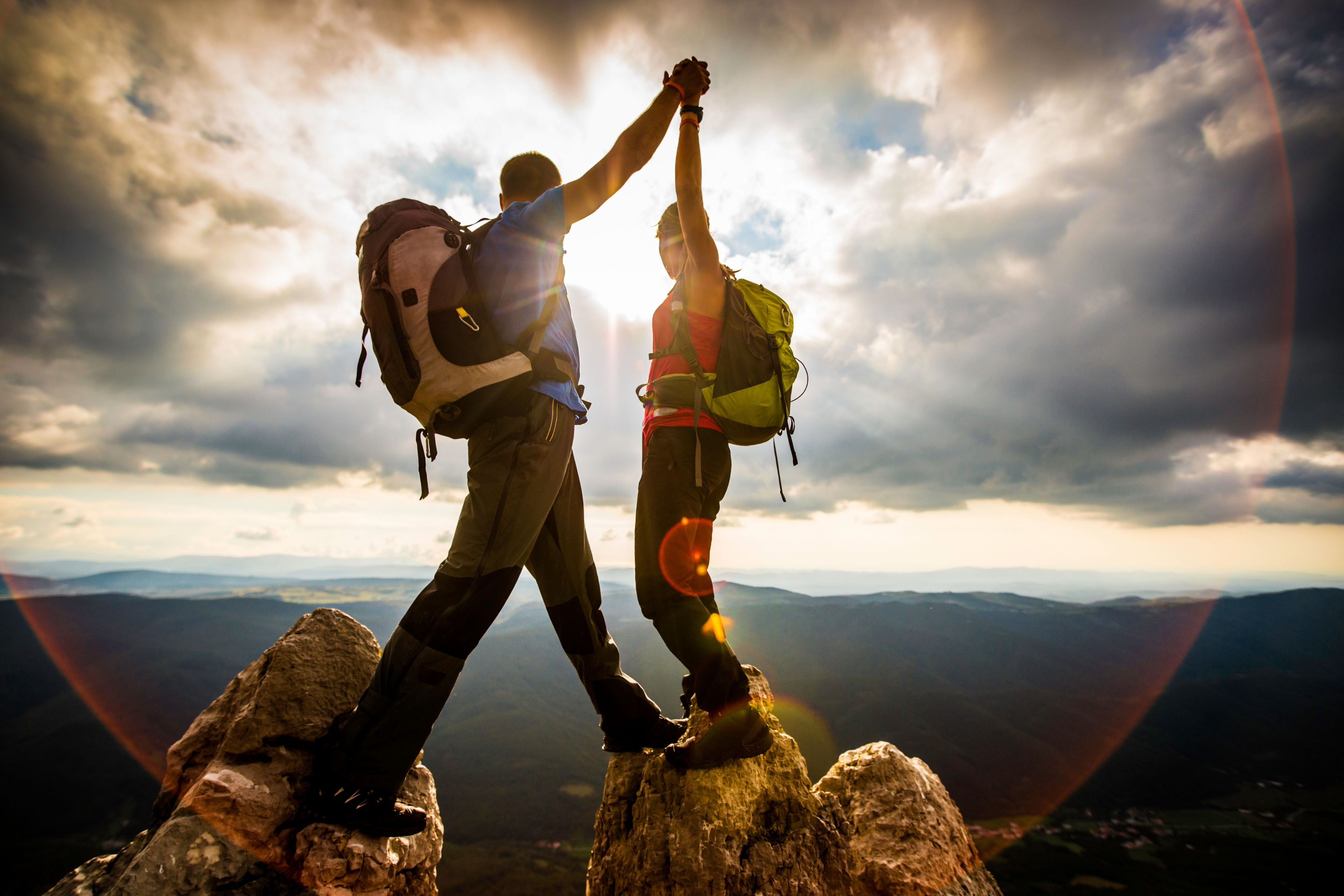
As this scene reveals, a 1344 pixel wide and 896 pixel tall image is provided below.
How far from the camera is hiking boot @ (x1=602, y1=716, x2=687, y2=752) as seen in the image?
11.1ft

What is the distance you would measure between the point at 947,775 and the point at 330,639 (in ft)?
488

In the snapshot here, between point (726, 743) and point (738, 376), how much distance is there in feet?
7.13

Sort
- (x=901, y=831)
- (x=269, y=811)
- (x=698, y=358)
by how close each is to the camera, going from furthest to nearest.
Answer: (x=901, y=831), (x=698, y=358), (x=269, y=811)

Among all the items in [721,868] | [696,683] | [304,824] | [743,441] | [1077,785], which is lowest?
[1077,785]

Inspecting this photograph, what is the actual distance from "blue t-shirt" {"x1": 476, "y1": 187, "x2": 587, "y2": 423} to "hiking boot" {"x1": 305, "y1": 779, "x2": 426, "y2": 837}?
1973 millimetres

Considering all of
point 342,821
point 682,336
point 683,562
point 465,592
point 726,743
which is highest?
point 682,336

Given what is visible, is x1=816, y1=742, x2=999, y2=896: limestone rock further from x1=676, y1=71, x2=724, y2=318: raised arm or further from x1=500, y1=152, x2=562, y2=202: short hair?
x1=500, y1=152, x2=562, y2=202: short hair

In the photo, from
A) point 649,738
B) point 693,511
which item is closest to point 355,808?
point 649,738

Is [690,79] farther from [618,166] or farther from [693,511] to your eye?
[693,511]

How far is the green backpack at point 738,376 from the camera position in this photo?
10.8 ft

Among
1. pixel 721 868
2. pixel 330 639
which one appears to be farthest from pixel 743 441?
pixel 330 639

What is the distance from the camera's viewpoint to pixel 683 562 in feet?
10.2

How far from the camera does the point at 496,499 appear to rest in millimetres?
2479

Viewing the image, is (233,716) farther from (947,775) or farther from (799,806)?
(947,775)
